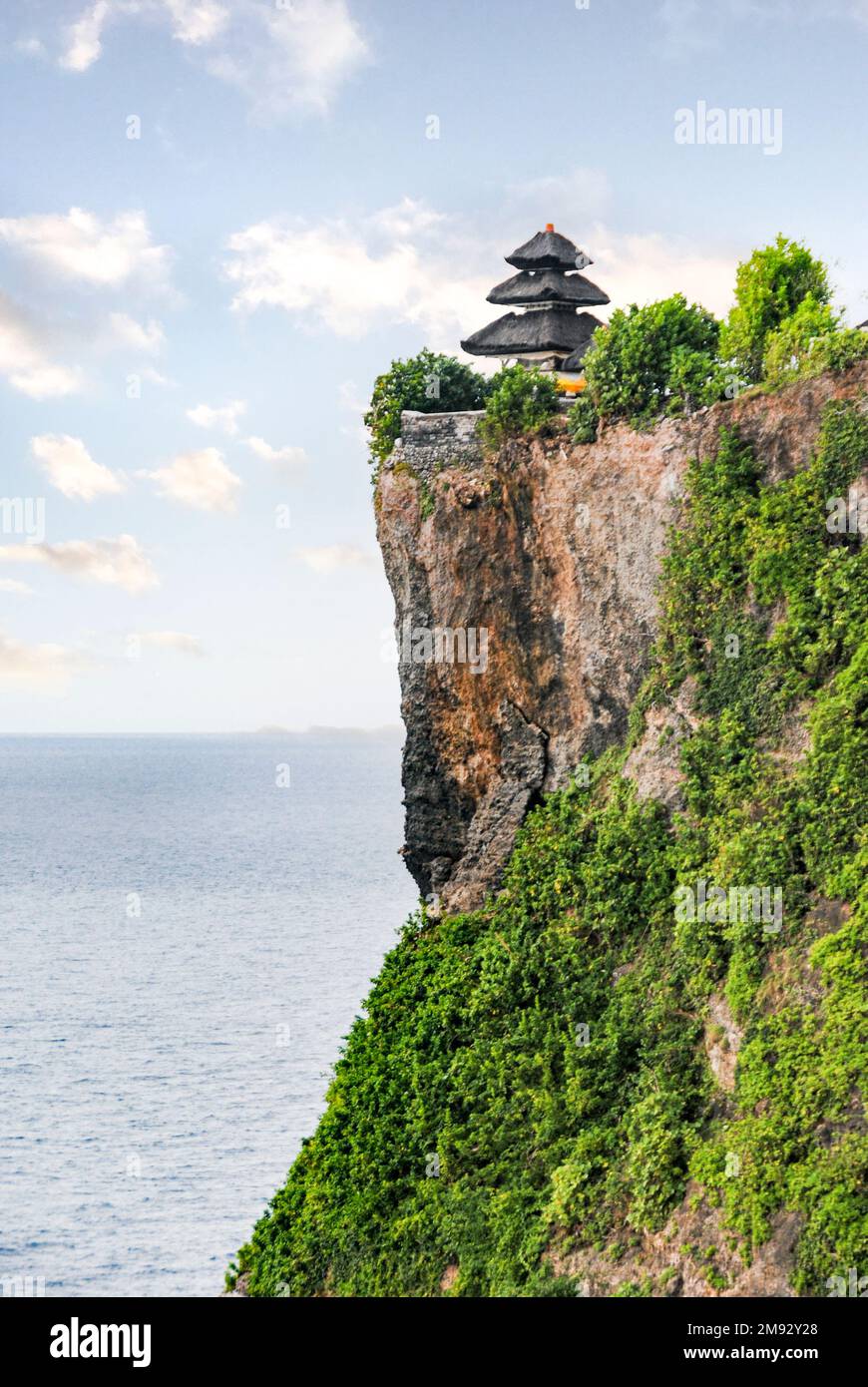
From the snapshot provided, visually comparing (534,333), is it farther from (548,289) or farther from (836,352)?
(836,352)

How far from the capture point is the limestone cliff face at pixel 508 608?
30.5 m

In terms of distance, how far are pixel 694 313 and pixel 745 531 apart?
6055 millimetres

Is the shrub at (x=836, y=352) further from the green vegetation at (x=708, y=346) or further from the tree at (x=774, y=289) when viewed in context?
the tree at (x=774, y=289)

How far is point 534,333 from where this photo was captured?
Result: 113ft

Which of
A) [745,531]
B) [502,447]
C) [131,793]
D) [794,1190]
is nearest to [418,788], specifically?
[502,447]

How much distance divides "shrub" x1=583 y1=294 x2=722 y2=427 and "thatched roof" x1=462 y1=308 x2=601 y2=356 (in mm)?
2895

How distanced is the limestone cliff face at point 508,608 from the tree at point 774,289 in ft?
6.29

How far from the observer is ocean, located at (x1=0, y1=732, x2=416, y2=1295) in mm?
49438

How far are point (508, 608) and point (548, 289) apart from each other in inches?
316

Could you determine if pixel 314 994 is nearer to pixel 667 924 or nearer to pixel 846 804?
pixel 667 924

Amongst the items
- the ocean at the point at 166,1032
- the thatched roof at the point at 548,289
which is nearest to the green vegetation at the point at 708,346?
the thatched roof at the point at 548,289

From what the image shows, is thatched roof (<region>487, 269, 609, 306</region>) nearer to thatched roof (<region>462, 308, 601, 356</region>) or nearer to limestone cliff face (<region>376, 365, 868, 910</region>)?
thatched roof (<region>462, 308, 601, 356</region>)

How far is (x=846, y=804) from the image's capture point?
963 inches

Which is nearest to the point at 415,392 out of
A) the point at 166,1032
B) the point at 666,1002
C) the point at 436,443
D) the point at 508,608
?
the point at 436,443
